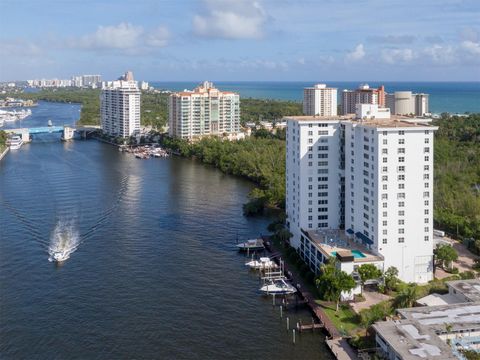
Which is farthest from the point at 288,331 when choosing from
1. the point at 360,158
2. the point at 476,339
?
the point at 360,158

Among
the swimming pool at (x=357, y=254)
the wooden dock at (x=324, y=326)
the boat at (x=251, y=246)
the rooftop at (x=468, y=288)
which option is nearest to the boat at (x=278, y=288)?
the wooden dock at (x=324, y=326)

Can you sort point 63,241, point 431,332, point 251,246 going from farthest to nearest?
point 63,241, point 251,246, point 431,332

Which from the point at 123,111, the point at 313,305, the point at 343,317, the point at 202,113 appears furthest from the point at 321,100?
the point at 343,317

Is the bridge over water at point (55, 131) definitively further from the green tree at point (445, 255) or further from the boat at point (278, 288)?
the green tree at point (445, 255)

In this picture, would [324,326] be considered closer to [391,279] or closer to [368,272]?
[368,272]

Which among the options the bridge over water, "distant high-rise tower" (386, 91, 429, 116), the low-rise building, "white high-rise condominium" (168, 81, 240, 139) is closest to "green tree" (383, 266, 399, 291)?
the low-rise building
